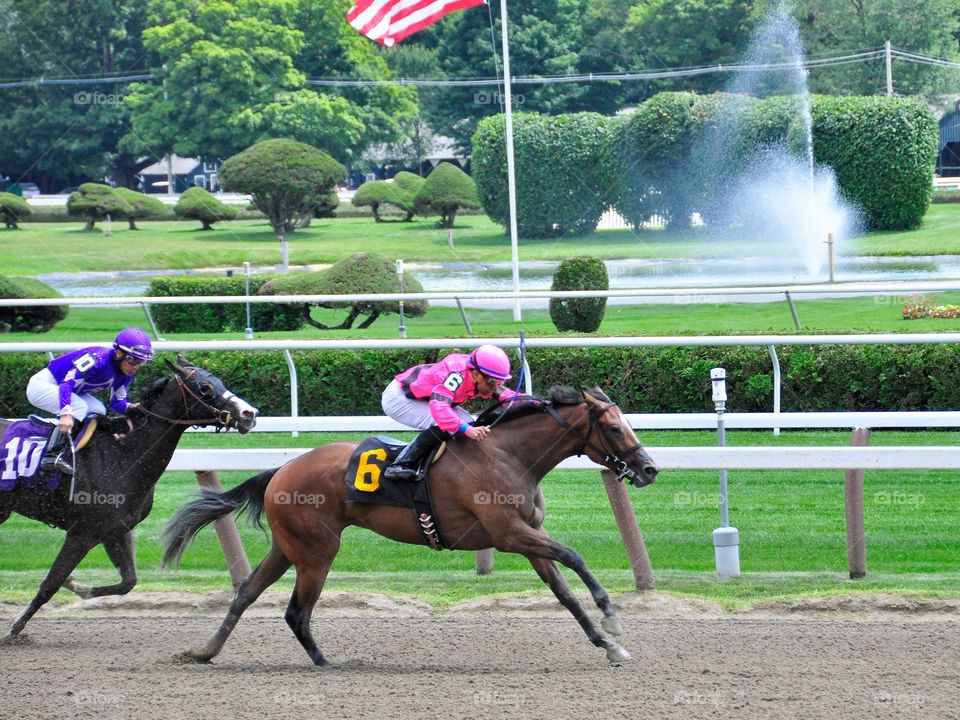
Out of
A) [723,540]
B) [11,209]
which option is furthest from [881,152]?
[11,209]

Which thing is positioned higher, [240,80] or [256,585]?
[240,80]

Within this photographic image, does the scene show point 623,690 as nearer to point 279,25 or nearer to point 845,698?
point 845,698

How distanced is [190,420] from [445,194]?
25327mm

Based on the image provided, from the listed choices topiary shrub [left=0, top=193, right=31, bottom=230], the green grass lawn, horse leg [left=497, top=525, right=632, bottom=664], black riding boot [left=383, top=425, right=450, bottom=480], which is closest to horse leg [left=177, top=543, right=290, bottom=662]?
black riding boot [left=383, top=425, right=450, bottom=480]

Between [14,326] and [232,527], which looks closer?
[232,527]

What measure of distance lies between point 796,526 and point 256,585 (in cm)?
312

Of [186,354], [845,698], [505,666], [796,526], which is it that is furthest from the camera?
[186,354]

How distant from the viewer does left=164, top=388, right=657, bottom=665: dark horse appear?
498 cm

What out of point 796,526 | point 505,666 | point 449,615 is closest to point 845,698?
point 505,666

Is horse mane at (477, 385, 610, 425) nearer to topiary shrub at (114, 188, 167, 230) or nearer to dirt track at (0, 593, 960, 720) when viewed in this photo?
dirt track at (0, 593, 960, 720)

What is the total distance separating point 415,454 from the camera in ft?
16.6

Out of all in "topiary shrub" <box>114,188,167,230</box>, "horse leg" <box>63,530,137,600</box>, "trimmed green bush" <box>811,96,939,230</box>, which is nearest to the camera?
"horse leg" <box>63,530,137,600</box>

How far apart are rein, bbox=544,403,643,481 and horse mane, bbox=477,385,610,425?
0.21 feet

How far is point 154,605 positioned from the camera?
6.14 metres
